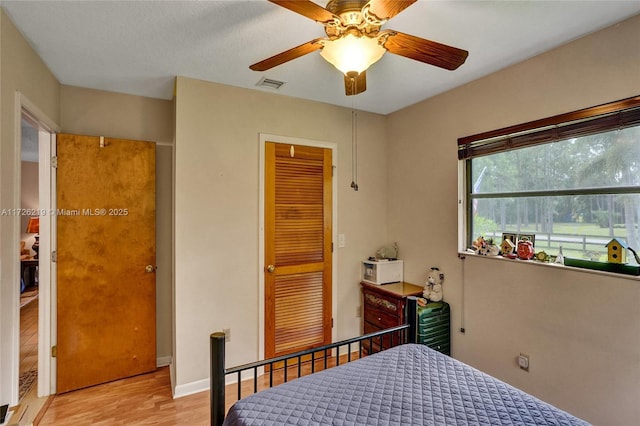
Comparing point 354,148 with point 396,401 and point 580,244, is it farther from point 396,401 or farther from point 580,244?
point 396,401

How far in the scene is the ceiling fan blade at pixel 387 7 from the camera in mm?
1228

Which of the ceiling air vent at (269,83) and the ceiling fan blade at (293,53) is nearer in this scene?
the ceiling fan blade at (293,53)

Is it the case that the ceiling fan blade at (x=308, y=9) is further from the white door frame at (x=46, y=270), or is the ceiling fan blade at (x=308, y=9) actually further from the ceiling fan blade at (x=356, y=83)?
the white door frame at (x=46, y=270)

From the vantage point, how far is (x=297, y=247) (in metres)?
3.12

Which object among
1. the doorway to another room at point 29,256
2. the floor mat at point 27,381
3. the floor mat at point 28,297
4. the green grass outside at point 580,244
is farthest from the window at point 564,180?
the floor mat at point 28,297

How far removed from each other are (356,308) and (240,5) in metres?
2.90

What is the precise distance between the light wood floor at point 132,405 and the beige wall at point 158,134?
45 cm

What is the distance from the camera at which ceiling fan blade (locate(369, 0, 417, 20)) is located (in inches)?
48.3

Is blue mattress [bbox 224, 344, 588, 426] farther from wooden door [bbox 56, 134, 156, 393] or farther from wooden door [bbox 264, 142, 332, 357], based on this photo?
wooden door [bbox 56, 134, 156, 393]

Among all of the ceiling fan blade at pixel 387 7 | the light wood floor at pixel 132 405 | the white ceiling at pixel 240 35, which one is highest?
the white ceiling at pixel 240 35

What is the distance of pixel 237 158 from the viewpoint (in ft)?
9.34

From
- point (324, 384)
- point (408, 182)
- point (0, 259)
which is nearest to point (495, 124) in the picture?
point (408, 182)

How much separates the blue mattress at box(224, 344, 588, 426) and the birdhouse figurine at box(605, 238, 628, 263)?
3.72ft

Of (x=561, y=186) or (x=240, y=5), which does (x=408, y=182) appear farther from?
(x=240, y=5)
